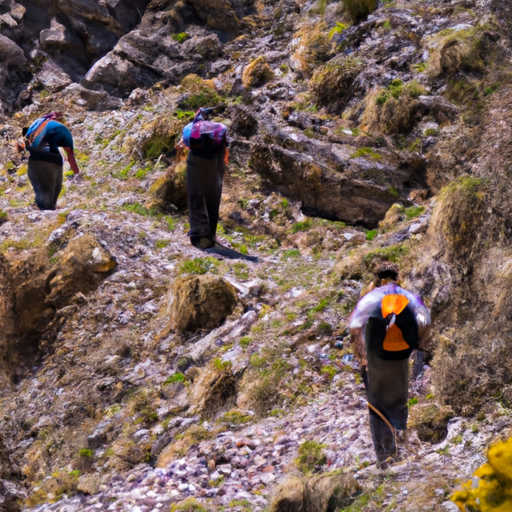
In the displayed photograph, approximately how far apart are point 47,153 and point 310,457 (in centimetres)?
611

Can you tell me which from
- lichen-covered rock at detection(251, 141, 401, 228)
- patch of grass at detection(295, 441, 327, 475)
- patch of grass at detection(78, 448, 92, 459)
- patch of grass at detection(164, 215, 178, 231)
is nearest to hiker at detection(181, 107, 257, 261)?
patch of grass at detection(164, 215, 178, 231)

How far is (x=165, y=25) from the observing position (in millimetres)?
19156

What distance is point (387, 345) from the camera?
4.61 metres

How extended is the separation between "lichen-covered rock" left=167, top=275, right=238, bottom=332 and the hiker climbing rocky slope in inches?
1.1

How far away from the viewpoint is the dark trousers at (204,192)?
8.16 meters

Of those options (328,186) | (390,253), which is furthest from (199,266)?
(390,253)

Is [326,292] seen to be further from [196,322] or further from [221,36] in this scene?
[221,36]

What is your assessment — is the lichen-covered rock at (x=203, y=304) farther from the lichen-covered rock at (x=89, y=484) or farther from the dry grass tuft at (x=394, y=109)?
the dry grass tuft at (x=394, y=109)

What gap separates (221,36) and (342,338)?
14034 mm

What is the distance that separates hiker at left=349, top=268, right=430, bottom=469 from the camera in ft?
15.0

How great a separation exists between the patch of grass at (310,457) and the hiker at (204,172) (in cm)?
389

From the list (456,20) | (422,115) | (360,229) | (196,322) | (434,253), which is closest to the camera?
(434,253)

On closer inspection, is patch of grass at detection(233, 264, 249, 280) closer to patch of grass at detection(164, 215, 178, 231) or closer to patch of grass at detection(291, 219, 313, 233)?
patch of grass at detection(291, 219, 313, 233)

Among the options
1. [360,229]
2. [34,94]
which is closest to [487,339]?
[360,229]
